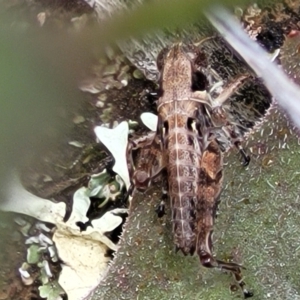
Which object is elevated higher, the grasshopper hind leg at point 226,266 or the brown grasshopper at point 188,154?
the brown grasshopper at point 188,154

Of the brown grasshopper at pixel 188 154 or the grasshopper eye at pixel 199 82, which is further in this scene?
the grasshopper eye at pixel 199 82

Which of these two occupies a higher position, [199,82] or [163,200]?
[199,82]

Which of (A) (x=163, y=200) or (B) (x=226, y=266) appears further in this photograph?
(A) (x=163, y=200)

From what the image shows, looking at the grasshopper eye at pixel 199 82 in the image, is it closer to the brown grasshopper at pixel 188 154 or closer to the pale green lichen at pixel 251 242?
the brown grasshopper at pixel 188 154

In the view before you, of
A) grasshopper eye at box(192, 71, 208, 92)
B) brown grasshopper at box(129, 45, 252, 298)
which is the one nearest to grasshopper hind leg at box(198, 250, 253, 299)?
brown grasshopper at box(129, 45, 252, 298)

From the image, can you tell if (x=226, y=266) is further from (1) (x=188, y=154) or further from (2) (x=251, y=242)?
(1) (x=188, y=154)

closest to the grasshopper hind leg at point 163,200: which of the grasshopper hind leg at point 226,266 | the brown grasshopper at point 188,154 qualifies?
the brown grasshopper at point 188,154

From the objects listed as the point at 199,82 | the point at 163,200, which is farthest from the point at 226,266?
the point at 199,82

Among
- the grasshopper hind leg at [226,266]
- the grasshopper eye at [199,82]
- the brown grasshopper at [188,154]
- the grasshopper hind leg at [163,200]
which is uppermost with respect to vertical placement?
the grasshopper eye at [199,82]

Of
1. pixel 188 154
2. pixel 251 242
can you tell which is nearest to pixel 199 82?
pixel 188 154
